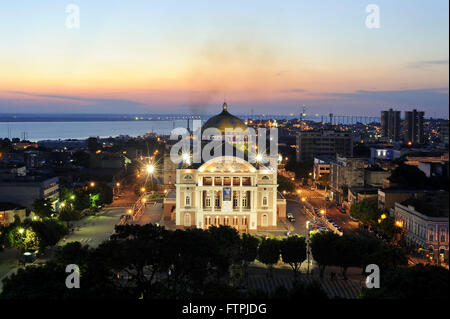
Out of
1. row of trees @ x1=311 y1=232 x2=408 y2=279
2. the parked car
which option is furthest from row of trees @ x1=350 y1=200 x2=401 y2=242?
row of trees @ x1=311 y1=232 x2=408 y2=279

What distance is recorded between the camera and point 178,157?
3841cm

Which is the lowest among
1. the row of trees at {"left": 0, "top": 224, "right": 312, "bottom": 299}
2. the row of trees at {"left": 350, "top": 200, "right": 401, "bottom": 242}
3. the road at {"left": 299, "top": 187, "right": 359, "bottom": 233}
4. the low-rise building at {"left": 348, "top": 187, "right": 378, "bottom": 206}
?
the road at {"left": 299, "top": 187, "right": 359, "bottom": 233}

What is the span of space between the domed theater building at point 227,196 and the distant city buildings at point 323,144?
24.9 meters

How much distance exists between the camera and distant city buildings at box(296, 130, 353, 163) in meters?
49.8

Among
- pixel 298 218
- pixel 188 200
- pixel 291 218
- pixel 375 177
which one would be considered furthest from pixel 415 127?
pixel 188 200

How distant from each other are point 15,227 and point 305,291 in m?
13.4

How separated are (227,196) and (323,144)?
2787 cm

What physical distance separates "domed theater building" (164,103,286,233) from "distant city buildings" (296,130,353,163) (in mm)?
24936

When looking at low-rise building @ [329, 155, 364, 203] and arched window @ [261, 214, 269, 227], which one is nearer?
arched window @ [261, 214, 269, 227]

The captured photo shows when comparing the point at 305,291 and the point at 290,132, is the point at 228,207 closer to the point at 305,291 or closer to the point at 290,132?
the point at 305,291

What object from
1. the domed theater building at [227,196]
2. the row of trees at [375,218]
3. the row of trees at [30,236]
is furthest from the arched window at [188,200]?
the row of trees at [375,218]

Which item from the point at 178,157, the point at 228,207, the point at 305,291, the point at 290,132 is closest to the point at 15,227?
the point at 228,207

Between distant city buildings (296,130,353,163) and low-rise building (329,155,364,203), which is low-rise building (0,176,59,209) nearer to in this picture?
low-rise building (329,155,364,203)
